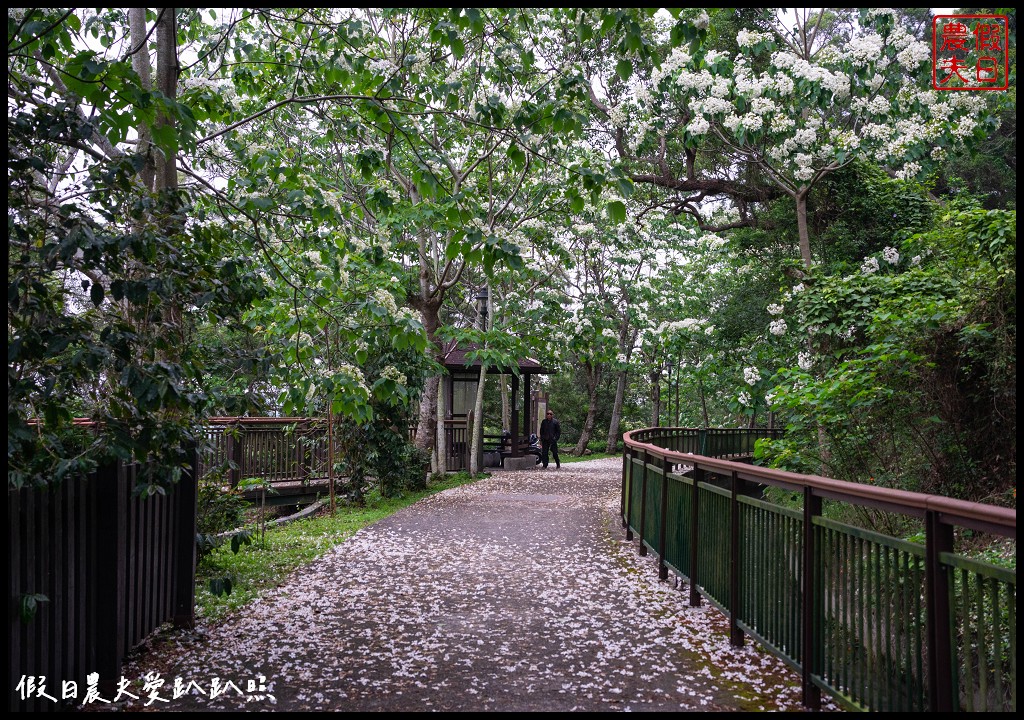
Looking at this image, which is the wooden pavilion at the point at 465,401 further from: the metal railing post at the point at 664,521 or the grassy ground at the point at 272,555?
the metal railing post at the point at 664,521

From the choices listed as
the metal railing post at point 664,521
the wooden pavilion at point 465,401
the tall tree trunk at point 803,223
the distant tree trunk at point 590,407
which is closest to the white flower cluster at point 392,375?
the metal railing post at point 664,521

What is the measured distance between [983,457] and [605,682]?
16.6 ft

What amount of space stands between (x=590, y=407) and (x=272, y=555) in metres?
21.5

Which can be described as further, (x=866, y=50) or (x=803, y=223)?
(x=803, y=223)

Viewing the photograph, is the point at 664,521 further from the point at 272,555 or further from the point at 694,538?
the point at 272,555

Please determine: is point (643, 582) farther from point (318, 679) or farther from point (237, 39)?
point (237, 39)

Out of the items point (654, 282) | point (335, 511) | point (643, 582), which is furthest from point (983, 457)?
point (654, 282)

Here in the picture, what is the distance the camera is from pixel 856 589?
361 cm

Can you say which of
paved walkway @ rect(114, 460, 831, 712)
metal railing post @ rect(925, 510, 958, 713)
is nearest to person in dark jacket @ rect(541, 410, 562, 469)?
paved walkway @ rect(114, 460, 831, 712)

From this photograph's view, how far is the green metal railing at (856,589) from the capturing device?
2.81 m

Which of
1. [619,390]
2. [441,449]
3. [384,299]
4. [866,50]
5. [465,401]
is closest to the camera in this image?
[384,299]

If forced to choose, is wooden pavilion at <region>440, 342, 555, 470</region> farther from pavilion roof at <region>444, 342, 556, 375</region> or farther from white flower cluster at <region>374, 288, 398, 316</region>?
white flower cluster at <region>374, 288, 398, 316</region>

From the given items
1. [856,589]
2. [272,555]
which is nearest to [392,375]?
[272,555]

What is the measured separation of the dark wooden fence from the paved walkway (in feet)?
1.08
